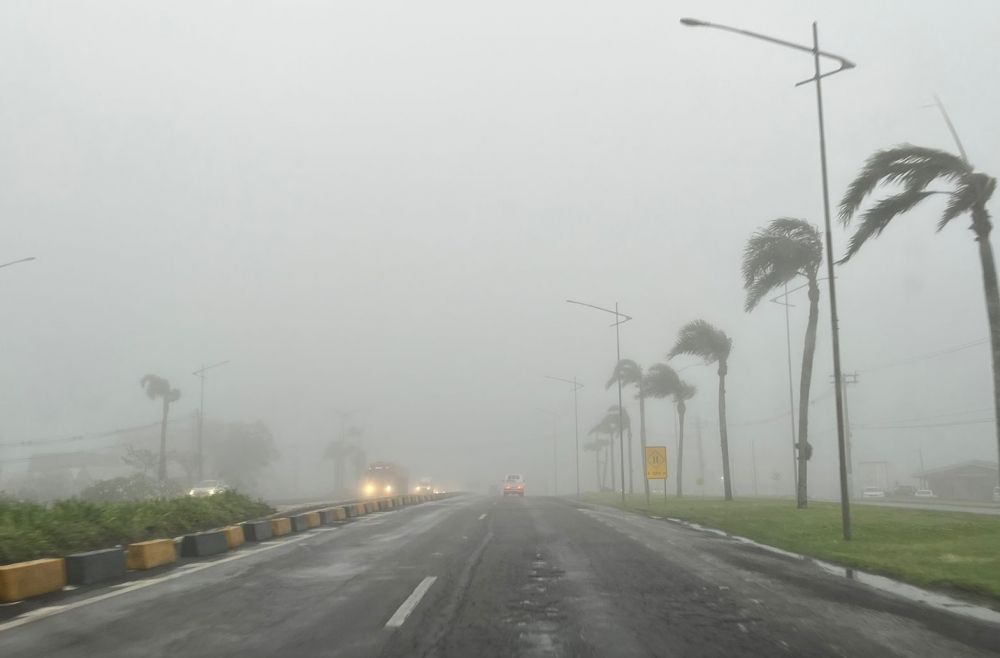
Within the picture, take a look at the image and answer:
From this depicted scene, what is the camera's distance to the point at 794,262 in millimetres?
29500

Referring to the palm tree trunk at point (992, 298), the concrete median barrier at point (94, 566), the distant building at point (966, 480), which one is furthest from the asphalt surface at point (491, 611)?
the distant building at point (966, 480)

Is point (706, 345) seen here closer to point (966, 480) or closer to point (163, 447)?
point (163, 447)

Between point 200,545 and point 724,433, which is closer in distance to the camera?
point 200,545

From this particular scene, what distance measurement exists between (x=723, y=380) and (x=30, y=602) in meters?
35.1

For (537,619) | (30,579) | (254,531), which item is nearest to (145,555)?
(30,579)

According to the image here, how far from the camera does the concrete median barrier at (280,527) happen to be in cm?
1932

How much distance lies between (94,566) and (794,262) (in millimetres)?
24863

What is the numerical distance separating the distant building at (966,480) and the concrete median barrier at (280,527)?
7063 cm

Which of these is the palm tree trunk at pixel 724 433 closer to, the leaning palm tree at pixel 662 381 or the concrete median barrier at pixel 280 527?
the leaning palm tree at pixel 662 381

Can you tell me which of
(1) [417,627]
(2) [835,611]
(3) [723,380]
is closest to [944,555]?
(2) [835,611]

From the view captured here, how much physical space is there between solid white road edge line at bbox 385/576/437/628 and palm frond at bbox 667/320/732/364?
105 ft

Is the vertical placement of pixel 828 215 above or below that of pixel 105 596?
above

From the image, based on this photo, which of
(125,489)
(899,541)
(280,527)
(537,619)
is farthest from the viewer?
(125,489)

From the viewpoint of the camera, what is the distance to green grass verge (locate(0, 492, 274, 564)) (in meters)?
11.8
